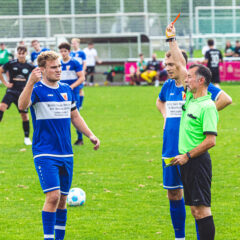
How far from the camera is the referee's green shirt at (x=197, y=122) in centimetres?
534

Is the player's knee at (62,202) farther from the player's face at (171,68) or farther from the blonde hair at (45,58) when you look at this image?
the player's face at (171,68)

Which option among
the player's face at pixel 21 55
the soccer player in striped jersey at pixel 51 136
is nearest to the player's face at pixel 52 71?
the soccer player in striped jersey at pixel 51 136

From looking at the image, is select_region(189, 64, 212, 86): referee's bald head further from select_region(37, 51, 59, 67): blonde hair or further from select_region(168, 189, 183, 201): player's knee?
select_region(37, 51, 59, 67): blonde hair

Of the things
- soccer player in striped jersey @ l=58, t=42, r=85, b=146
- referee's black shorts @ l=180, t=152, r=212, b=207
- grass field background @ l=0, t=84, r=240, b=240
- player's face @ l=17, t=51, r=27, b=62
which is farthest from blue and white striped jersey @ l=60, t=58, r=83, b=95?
referee's black shorts @ l=180, t=152, r=212, b=207

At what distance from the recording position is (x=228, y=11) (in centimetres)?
3894

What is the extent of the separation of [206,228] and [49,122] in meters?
1.94

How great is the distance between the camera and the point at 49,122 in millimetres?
6156

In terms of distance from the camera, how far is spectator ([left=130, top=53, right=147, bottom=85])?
31255mm

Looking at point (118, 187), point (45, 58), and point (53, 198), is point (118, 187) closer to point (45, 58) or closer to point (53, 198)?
point (53, 198)

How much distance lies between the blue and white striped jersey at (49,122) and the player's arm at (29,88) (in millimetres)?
121

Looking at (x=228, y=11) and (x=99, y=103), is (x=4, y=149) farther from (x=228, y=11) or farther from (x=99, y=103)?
(x=228, y=11)

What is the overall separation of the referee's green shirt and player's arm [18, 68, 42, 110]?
4.95 ft

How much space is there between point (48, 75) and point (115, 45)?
2987cm

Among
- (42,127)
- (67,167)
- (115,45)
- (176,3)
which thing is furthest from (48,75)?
(176,3)
